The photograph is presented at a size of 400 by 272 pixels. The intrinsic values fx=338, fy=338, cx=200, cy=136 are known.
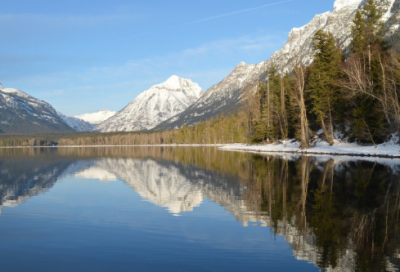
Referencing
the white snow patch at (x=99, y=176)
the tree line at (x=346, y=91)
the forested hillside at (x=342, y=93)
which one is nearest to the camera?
the white snow patch at (x=99, y=176)

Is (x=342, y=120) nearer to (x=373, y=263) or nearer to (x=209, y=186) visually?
(x=209, y=186)

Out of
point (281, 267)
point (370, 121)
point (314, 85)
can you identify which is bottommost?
point (281, 267)

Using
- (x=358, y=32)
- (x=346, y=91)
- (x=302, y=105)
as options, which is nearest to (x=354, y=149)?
(x=346, y=91)

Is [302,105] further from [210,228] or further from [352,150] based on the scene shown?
[210,228]

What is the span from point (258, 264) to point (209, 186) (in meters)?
15.5

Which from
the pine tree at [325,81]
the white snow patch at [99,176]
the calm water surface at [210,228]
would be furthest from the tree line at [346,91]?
the white snow patch at [99,176]

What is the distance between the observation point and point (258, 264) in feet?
30.1

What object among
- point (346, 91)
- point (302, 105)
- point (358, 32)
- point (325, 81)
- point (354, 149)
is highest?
point (358, 32)

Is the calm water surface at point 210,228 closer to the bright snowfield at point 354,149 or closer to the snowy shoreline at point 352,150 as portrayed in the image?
the snowy shoreline at point 352,150

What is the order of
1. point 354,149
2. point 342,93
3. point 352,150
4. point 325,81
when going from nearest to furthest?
point 352,150 → point 354,149 → point 342,93 → point 325,81

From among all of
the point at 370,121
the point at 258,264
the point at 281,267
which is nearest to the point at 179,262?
the point at 258,264

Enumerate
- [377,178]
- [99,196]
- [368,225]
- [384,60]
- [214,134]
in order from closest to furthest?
1. [368,225]
2. [99,196]
3. [377,178]
4. [384,60]
5. [214,134]

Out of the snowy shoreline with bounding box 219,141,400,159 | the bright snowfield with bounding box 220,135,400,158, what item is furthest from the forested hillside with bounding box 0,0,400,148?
the snowy shoreline with bounding box 219,141,400,159

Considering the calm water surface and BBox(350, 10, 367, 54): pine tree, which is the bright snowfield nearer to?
BBox(350, 10, 367, 54): pine tree
